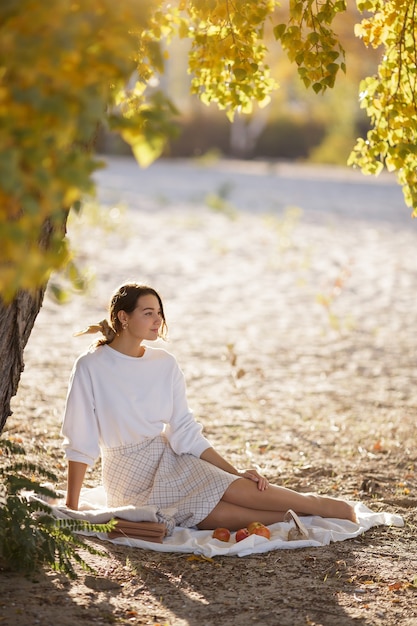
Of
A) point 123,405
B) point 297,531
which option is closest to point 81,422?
point 123,405

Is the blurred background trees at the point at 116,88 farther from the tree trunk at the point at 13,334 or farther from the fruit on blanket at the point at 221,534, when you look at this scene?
the fruit on blanket at the point at 221,534

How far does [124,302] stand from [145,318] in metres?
0.11

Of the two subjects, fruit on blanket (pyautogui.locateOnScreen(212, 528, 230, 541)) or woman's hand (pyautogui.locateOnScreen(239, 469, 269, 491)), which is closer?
fruit on blanket (pyautogui.locateOnScreen(212, 528, 230, 541))

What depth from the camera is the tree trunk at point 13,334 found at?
351 centimetres

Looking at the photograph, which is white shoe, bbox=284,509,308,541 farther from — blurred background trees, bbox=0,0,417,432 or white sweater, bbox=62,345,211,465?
blurred background trees, bbox=0,0,417,432

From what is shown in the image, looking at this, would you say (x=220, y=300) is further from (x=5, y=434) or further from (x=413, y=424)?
(x=5, y=434)

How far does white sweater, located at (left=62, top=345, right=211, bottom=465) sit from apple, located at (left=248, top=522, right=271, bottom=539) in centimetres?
38

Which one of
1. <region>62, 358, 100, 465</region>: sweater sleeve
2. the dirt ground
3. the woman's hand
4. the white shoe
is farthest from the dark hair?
the white shoe

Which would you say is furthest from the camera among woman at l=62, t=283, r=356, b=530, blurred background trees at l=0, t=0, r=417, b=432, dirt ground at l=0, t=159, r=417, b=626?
woman at l=62, t=283, r=356, b=530

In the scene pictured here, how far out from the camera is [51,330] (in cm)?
828

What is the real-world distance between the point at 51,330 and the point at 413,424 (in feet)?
11.0

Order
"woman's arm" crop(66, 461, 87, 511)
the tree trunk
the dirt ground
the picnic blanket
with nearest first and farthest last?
the dirt ground
the tree trunk
the picnic blanket
"woman's arm" crop(66, 461, 87, 511)

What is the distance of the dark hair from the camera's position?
408 cm

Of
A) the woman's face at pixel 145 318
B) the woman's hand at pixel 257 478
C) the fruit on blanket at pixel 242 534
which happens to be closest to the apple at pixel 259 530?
the fruit on blanket at pixel 242 534
